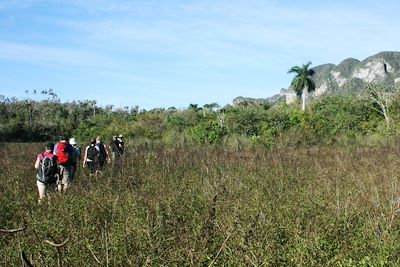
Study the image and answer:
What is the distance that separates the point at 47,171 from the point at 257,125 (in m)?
35.1

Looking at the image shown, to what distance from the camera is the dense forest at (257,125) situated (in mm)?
31766

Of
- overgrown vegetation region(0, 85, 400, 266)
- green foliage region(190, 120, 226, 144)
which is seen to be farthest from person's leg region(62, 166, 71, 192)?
green foliage region(190, 120, 226, 144)

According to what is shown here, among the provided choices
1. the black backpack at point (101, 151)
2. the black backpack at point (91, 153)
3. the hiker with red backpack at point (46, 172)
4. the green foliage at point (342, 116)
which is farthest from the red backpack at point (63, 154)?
the green foliage at point (342, 116)

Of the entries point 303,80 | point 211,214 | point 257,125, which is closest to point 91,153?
point 211,214

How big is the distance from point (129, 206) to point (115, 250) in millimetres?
2558

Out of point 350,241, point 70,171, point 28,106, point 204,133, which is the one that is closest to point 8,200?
point 70,171

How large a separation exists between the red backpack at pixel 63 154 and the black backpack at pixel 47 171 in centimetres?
100

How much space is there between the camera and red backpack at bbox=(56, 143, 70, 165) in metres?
10.1

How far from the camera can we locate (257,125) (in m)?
42.9

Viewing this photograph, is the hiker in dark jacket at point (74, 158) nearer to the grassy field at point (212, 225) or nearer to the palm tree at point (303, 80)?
the grassy field at point (212, 225)

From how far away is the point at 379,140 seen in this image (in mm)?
28109

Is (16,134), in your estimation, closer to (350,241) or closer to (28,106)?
(28,106)

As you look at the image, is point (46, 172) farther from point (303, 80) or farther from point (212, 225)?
point (303, 80)

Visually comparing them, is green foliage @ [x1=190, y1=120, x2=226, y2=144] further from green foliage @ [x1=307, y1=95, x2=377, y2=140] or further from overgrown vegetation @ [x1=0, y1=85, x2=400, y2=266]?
green foliage @ [x1=307, y1=95, x2=377, y2=140]
